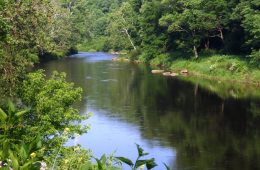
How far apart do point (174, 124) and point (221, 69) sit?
21.3 metres

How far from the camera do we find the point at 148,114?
101ft

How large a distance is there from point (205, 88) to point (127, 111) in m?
12.7

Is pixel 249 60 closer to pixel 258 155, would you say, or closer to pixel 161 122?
pixel 161 122

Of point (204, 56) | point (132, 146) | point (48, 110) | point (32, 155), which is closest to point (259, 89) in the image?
point (204, 56)

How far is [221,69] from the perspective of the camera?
48094 millimetres

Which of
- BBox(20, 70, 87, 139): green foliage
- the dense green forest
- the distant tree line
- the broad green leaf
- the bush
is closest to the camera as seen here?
the broad green leaf

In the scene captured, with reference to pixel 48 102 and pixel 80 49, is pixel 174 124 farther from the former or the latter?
pixel 80 49

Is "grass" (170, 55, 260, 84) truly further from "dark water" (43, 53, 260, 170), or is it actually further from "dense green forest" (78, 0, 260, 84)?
"dark water" (43, 53, 260, 170)

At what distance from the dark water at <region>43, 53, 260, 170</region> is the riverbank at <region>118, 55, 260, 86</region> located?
15.1 feet

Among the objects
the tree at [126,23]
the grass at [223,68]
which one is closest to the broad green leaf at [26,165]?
the grass at [223,68]

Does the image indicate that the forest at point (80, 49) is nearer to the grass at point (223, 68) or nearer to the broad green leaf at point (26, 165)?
the broad green leaf at point (26, 165)

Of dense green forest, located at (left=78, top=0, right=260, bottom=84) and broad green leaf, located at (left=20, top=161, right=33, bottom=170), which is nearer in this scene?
broad green leaf, located at (left=20, top=161, right=33, bottom=170)

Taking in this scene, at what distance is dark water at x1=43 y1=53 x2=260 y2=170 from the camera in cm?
2203

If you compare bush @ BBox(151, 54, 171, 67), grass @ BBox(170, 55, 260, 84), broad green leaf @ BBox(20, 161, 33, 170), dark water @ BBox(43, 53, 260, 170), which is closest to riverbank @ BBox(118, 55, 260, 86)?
grass @ BBox(170, 55, 260, 84)
